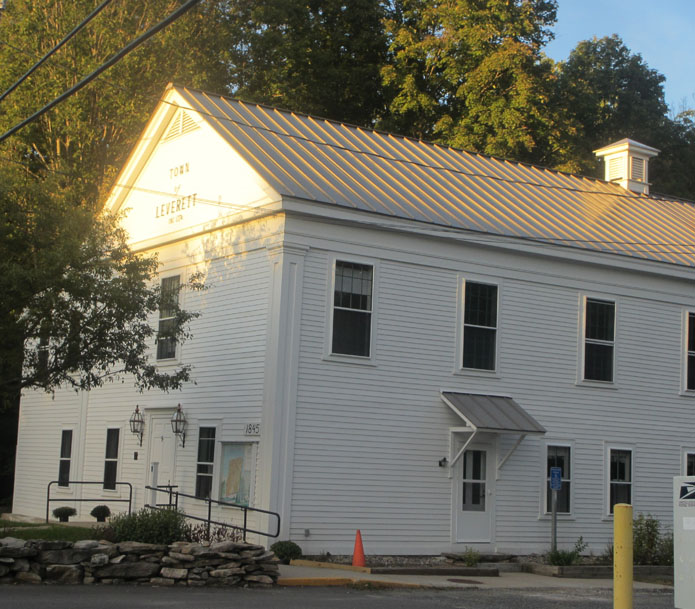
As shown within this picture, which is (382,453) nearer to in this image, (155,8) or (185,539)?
(185,539)

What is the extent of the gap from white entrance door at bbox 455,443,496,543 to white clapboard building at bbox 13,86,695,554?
4cm

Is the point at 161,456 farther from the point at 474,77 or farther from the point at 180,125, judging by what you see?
the point at 474,77

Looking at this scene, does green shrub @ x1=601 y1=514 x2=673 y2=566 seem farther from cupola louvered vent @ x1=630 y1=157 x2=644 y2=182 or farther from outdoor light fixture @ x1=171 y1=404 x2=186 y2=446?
cupola louvered vent @ x1=630 y1=157 x2=644 y2=182

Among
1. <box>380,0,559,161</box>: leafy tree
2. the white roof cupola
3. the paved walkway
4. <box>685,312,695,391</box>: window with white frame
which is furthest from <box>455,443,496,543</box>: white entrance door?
<box>380,0,559,161</box>: leafy tree

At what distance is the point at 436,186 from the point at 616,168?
965 centimetres

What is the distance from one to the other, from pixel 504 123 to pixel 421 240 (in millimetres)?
20391

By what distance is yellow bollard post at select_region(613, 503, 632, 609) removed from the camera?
344 inches

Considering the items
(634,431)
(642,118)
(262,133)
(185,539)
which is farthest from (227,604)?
(642,118)

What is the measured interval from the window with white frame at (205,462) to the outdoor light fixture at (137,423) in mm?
2683

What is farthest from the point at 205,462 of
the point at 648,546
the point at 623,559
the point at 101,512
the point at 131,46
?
the point at 623,559

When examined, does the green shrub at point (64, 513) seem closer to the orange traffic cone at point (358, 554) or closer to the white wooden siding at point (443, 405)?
the white wooden siding at point (443, 405)

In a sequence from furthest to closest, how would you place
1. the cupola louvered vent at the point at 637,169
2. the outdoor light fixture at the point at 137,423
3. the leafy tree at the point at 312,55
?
the leafy tree at the point at 312,55 → the cupola louvered vent at the point at 637,169 → the outdoor light fixture at the point at 137,423

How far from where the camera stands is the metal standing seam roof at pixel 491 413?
850 inches

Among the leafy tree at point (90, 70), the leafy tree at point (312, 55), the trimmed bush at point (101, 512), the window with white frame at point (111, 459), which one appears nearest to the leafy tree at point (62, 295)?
the trimmed bush at point (101, 512)
